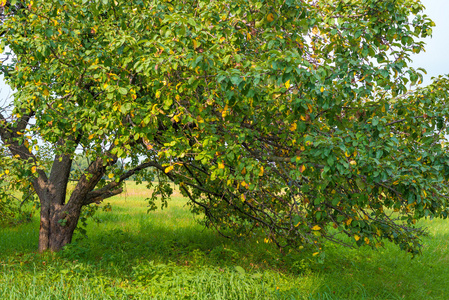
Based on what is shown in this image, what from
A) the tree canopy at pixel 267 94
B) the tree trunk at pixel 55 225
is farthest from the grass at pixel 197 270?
the tree canopy at pixel 267 94

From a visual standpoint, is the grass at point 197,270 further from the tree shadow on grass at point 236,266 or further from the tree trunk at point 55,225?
the tree trunk at point 55,225

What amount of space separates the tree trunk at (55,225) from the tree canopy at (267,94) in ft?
6.65

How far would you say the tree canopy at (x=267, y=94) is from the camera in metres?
4.27

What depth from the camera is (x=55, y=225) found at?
27.0 feet

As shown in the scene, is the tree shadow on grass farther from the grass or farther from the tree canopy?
the tree canopy

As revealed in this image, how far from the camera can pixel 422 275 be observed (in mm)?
8906

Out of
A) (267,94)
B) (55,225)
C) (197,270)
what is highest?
(267,94)

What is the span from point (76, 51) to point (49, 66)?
0.58 m

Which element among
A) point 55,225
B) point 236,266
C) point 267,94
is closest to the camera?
point 267,94

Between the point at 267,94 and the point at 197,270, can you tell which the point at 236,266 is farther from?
the point at 267,94

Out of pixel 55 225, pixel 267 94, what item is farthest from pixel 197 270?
pixel 267 94

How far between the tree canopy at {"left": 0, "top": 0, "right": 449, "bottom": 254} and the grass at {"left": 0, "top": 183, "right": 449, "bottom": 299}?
185 cm

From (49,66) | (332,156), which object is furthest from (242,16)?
(49,66)

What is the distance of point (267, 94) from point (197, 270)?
4.16 metres
